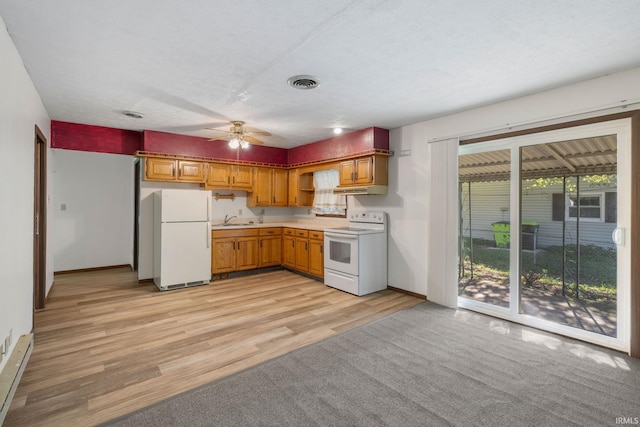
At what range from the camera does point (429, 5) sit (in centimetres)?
182

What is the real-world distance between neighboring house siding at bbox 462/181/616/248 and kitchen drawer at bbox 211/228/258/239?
3538 millimetres

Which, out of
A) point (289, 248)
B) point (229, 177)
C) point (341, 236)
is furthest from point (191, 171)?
point (341, 236)

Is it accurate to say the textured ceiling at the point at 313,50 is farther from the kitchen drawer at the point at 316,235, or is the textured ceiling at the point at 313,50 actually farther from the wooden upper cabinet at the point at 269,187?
the wooden upper cabinet at the point at 269,187

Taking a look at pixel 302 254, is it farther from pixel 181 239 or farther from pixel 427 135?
pixel 427 135

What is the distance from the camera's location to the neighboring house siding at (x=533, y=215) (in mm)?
3018

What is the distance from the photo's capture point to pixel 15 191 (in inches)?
93.0

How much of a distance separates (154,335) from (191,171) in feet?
9.61

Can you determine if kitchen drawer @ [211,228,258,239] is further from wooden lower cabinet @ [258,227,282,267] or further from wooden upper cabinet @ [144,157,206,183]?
wooden upper cabinet @ [144,157,206,183]

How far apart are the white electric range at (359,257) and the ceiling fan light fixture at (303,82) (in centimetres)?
218

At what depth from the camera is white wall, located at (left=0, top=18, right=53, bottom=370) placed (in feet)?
6.78

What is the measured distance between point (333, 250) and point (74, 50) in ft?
12.3

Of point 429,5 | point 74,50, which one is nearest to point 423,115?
point 429,5

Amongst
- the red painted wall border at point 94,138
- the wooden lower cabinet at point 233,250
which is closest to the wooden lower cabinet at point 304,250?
the wooden lower cabinet at point 233,250

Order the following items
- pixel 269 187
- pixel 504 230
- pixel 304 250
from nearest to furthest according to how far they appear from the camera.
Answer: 1. pixel 504 230
2. pixel 304 250
3. pixel 269 187
